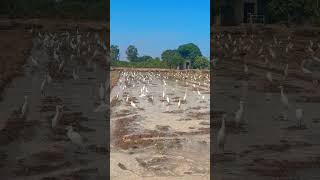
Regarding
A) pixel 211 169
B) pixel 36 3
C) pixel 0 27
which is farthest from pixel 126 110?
pixel 36 3

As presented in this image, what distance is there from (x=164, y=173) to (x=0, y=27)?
28.1m

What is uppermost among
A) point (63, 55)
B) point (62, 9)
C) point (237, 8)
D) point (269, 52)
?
point (62, 9)

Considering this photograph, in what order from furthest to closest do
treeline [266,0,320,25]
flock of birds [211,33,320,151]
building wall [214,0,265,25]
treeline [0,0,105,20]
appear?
treeline [0,0,105,20] → building wall [214,0,265,25] → treeline [266,0,320,25] → flock of birds [211,33,320,151]

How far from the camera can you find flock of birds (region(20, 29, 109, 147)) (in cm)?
1780

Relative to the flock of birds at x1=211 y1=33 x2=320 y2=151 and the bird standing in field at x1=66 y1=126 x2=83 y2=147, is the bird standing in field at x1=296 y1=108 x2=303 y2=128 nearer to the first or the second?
the bird standing in field at x1=66 y1=126 x2=83 y2=147

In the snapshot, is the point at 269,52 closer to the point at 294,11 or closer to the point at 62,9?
the point at 294,11

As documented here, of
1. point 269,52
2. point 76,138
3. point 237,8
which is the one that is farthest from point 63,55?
point 76,138

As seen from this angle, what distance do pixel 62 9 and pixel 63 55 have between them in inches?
686

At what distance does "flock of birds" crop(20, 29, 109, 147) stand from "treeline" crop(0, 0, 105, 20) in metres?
4.72

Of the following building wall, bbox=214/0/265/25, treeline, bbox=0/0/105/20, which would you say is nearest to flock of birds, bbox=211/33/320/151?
building wall, bbox=214/0/265/25

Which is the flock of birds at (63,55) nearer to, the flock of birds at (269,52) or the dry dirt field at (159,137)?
the dry dirt field at (159,137)

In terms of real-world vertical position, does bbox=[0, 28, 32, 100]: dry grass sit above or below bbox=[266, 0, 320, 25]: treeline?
below

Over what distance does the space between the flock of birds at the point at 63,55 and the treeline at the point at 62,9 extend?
472 centimetres

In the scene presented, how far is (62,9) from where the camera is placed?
43812 mm
